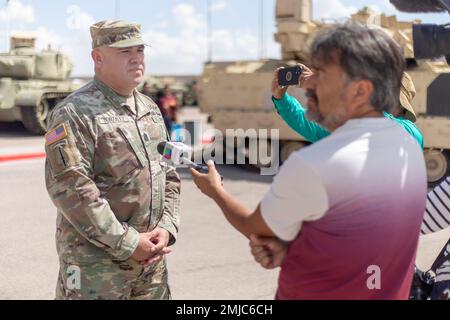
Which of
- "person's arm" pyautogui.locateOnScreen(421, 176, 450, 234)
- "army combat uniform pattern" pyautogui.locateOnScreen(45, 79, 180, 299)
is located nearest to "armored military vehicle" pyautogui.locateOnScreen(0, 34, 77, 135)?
"army combat uniform pattern" pyautogui.locateOnScreen(45, 79, 180, 299)

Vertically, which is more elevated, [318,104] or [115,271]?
[318,104]

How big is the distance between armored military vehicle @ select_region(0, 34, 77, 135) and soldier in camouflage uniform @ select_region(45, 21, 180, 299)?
15.0 m

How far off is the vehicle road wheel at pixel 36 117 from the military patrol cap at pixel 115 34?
15186 millimetres

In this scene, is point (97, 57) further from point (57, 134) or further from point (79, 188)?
point (79, 188)

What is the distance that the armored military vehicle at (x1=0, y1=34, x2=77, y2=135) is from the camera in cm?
1741

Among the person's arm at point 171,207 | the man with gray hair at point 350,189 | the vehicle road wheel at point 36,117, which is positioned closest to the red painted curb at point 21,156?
the vehicle road wheel at point 36,117

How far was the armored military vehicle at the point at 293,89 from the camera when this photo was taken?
431 inches

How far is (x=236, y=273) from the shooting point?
555 centimetres

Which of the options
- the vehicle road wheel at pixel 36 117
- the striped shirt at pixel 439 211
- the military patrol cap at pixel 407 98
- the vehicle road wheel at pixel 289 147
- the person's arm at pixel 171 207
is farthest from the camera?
the vehicle road wheel at pixel 36 117

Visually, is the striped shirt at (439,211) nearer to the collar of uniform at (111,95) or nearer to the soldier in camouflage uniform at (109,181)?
the soldier in camouflage uniform at (109,181)

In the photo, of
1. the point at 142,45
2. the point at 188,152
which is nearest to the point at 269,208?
the point at 188,152

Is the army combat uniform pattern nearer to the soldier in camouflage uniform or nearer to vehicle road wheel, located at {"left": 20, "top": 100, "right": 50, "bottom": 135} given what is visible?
the soldier in camouflage uniform
